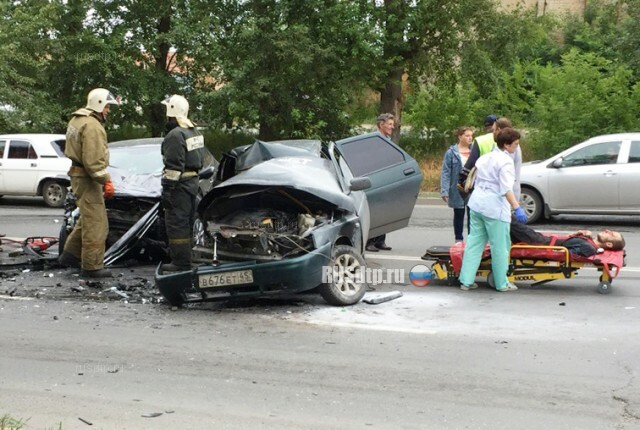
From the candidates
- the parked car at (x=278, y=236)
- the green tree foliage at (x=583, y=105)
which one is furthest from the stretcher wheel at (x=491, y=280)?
the green tree foliage at (x=583, y=105)

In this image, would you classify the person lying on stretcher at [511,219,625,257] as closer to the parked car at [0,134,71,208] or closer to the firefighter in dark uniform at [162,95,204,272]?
the firefighter in dark uniform at [162,95,204,272]

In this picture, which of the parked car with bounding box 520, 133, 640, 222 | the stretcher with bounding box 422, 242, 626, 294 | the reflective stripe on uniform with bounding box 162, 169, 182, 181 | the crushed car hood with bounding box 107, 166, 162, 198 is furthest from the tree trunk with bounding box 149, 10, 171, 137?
the stretcher with bounding box 422, 242, 626, 294

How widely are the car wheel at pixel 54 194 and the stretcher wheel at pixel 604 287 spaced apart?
13.7m

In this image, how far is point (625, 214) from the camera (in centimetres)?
1438

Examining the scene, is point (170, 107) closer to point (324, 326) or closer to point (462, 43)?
point (324, 326)

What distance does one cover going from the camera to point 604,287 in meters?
8.44

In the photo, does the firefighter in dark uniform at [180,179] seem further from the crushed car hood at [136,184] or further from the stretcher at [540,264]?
the stretcher at [540,264]

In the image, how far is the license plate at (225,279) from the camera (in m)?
7.42

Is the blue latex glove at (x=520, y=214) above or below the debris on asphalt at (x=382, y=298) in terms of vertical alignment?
above

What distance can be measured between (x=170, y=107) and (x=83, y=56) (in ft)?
57.6

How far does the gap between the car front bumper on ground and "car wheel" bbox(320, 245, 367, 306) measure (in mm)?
163

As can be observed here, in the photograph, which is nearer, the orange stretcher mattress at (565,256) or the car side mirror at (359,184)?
the orange stretcher mattress at (565,256)

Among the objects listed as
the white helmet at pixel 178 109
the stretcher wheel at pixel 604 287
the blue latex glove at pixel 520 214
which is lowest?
the stretcher wheel at pixel 604 287

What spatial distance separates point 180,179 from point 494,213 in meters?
3.07
